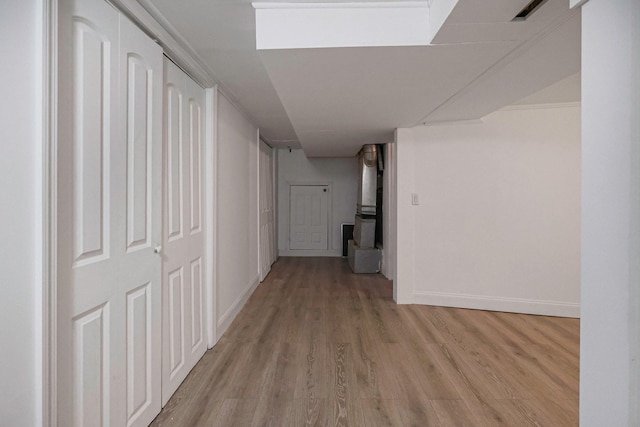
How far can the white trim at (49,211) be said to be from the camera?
1019mm

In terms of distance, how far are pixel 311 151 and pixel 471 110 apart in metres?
3.08

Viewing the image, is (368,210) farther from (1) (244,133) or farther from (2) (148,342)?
(2) (148,342)

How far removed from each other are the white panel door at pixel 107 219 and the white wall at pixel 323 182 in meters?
5.30

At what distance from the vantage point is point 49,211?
1042mm

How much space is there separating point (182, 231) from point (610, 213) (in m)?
2.14

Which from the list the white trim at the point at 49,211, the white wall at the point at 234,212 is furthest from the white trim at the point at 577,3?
the white wall at the point at 234,212

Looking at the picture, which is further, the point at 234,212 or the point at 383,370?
the point at 234,212

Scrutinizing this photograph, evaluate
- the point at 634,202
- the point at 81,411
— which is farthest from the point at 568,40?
the point at 81,411

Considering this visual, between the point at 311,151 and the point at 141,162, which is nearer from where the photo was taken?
the point at 141,162

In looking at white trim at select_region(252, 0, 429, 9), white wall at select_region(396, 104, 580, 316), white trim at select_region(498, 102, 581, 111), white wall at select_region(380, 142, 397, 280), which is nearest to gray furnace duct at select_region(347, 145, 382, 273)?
white wall at select_region(380, 142, 397, 280)

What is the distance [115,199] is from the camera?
1411 mm

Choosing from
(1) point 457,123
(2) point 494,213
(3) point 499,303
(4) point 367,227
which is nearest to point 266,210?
(4) point 367,227

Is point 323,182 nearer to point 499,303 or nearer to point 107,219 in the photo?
point 499,303

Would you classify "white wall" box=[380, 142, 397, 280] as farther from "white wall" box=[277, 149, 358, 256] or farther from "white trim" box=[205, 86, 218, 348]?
"white trim" box=[205, 86, 218, 348]
